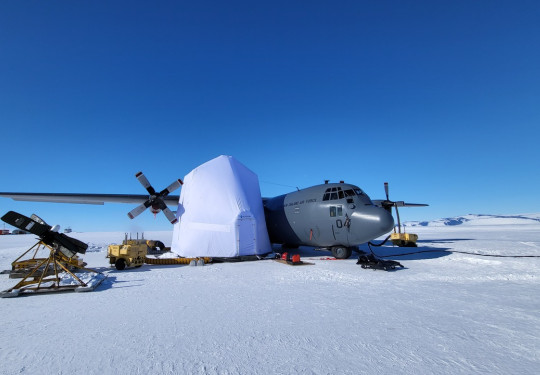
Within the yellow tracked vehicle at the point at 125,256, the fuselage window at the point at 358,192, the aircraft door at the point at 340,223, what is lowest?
the yellow tracked vehicle at the point at 125,256

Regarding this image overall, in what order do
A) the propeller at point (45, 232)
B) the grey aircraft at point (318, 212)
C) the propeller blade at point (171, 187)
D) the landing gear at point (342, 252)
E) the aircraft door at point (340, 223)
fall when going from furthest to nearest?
the propeller blade at point (171, 187)
the landing gear at point (342, 252)
the aircraft door at point (340, 223)
the grey aircraft at point (318, 212)
the propeller at point (45, 232)

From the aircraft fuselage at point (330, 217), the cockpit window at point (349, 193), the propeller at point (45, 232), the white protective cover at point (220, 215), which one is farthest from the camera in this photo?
the white protective cover at point (220, 215)

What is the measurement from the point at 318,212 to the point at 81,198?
16460 mm

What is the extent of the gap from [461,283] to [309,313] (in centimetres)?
585

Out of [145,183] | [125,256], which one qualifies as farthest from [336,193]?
[145,183]

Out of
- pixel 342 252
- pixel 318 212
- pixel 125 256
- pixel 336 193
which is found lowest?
pixel 342 252

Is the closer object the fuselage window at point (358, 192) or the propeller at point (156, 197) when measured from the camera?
the fuselage window at point (358, 192)

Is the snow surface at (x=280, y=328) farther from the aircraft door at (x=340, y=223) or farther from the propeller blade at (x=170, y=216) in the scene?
the propeller blade at (x=170, y=216)

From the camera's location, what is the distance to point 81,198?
1903 centimetres

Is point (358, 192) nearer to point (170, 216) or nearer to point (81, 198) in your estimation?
point (170, 216)

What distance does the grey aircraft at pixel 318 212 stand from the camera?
13.3 meters

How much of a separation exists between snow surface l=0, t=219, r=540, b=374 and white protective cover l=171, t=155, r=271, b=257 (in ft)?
21.4

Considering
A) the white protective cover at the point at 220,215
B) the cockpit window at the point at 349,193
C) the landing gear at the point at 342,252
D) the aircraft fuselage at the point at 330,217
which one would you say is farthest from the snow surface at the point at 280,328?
the white protective cover at the point at 220,215

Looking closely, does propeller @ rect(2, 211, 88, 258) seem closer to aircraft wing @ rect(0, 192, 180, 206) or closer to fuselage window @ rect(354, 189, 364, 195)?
aircraft wing @ rect(0, 192, 180, 206)
